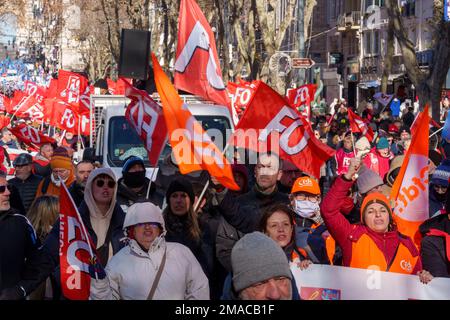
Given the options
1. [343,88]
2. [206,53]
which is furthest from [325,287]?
[343,88]

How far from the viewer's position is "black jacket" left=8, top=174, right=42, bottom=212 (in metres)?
11.3

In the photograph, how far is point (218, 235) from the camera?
7.44 m

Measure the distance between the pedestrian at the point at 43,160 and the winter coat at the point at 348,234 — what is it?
6978 mm

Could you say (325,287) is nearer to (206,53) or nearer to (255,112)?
(255,112)

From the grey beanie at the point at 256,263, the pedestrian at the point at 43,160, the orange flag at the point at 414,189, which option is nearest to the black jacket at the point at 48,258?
the orange flag at the point at 414,189

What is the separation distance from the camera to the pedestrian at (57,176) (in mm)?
10361

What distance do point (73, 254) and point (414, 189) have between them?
91.7 inches

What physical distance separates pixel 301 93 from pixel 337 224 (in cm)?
1405

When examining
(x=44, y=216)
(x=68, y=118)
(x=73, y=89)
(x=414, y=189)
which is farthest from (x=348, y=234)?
(x=73, y=89)

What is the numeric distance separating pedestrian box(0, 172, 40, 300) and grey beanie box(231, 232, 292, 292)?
8.08ft

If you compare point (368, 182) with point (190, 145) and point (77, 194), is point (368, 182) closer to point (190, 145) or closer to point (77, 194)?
point (190, 145)

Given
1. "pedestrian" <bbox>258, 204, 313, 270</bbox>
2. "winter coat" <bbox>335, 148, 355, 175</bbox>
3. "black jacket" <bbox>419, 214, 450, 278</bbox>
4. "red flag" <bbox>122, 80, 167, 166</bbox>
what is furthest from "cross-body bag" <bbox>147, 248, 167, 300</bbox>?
"winter coat" <bbox>335, 148, 355, 175</bbox>

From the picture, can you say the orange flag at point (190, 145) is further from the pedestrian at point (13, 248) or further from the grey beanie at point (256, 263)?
the grey beanie at point (256, 263)
